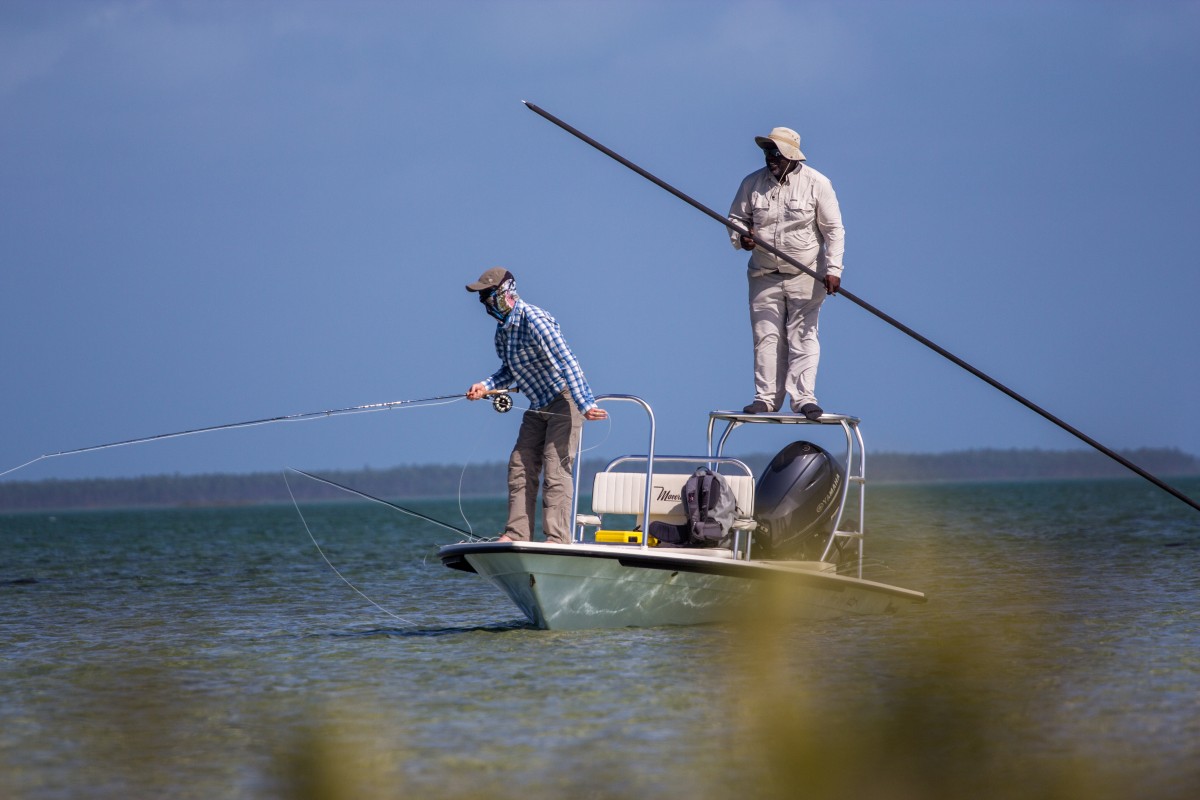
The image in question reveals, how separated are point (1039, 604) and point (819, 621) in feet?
10.9

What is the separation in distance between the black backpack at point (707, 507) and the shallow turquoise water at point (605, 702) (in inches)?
27.5

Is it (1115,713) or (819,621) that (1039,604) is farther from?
(1115,713)

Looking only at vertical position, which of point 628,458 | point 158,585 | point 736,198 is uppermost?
point 736,198

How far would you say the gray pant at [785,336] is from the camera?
11.9 metres

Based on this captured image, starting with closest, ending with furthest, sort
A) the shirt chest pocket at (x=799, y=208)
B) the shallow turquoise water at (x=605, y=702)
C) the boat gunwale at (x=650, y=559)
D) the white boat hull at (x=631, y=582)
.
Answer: the shallow turquoise water at (x=605, y=702) → the boat gunwale at (x=650, y=559) → the white boat hull at (x=631, y=582) → the shirt chest pocket at (x=799, y=208)

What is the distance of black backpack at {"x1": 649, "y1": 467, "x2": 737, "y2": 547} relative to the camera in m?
11.2

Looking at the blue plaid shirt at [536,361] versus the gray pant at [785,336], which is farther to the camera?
the gray pant at [785,336]

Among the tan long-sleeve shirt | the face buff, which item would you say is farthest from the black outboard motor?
the face buff

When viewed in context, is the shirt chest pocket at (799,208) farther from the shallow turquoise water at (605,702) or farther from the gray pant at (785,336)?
the shallow turquoise water at (605,702)

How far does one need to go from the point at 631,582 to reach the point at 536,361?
66.3 inches

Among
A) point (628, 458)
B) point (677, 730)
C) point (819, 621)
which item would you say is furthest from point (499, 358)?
point (677, 730)

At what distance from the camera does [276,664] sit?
35.7ft

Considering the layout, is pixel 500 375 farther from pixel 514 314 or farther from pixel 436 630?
pixel 436 630

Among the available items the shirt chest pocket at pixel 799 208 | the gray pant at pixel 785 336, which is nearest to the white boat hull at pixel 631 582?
the gray pant at pixel 785 336
